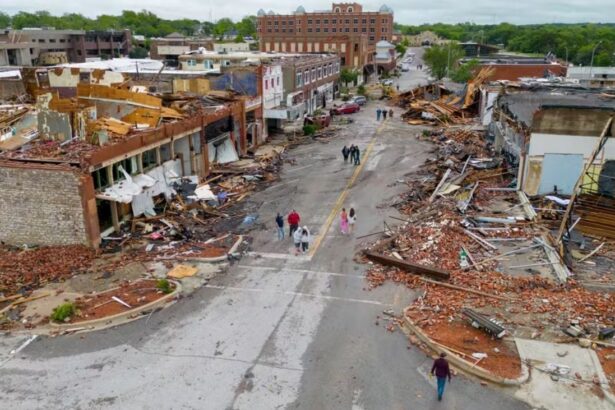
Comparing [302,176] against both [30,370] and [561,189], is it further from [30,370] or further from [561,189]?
[30,370]

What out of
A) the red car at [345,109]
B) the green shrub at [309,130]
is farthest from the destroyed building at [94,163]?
the red car at [345,109]

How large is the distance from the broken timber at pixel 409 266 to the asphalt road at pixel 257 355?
0.98 metres

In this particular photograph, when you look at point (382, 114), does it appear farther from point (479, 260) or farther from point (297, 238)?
point (479, 260)

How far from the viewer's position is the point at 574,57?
127m

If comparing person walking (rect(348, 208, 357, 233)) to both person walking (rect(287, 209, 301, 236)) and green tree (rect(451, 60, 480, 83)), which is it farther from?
green tree (rect(451, 60, 480, 83))

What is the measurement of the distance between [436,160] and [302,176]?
29.0ft

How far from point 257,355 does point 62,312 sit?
615cm

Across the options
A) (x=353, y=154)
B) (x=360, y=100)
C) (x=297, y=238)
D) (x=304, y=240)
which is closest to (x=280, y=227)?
(x=297, y=238)

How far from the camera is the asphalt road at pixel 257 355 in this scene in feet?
39.7

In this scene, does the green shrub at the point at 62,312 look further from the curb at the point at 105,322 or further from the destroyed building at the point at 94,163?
the destroyed building at the point at 94,163

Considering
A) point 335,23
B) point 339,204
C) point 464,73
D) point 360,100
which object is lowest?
point 339,204

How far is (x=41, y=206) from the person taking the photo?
67.3 feet

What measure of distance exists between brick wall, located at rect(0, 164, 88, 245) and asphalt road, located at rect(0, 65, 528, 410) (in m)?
6.42

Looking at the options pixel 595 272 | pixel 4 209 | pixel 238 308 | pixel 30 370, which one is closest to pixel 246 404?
pixel 238 308
